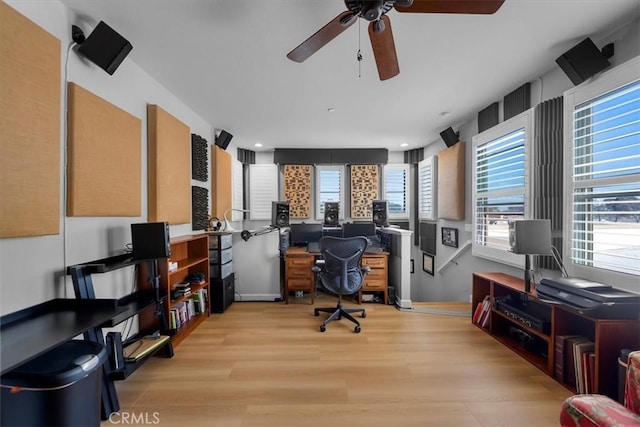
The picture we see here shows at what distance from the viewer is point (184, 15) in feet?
5.45

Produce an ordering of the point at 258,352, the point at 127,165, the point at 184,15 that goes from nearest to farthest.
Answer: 1. the point at 184,15
2. the point at 127,165
3. the point at 258,352

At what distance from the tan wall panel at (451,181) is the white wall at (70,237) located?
3.94 m

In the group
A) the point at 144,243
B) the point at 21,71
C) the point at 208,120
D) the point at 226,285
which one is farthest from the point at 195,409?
the point at 208,120

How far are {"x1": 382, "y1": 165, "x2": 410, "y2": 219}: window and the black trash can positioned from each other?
4773 mm

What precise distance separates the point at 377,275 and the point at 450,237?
1.40 metres

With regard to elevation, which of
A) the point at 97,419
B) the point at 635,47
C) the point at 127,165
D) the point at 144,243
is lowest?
the point at 97,419

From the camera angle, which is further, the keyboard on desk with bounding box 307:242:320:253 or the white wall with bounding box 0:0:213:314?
the keyboard on desk with bounding box 307:242:320:253

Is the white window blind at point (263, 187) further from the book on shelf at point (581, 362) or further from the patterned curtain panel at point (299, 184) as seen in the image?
the book on shelf at point (581, 362)

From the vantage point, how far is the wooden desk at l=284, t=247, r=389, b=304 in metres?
3.65

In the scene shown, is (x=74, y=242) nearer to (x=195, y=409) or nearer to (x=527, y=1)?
(x=195, y=409)

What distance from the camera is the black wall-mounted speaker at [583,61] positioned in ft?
6.10

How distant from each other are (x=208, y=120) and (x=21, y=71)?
235cm

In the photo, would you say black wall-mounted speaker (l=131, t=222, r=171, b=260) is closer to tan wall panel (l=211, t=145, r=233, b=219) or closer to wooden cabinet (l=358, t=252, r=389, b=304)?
tan wall panel (l=211, t=145, r=233, b=219)

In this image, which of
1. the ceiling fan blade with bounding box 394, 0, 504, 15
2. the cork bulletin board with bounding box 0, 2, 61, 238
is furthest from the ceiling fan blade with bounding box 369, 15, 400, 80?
the cork bulletin board with bounding box 0, 2, 61, 238
